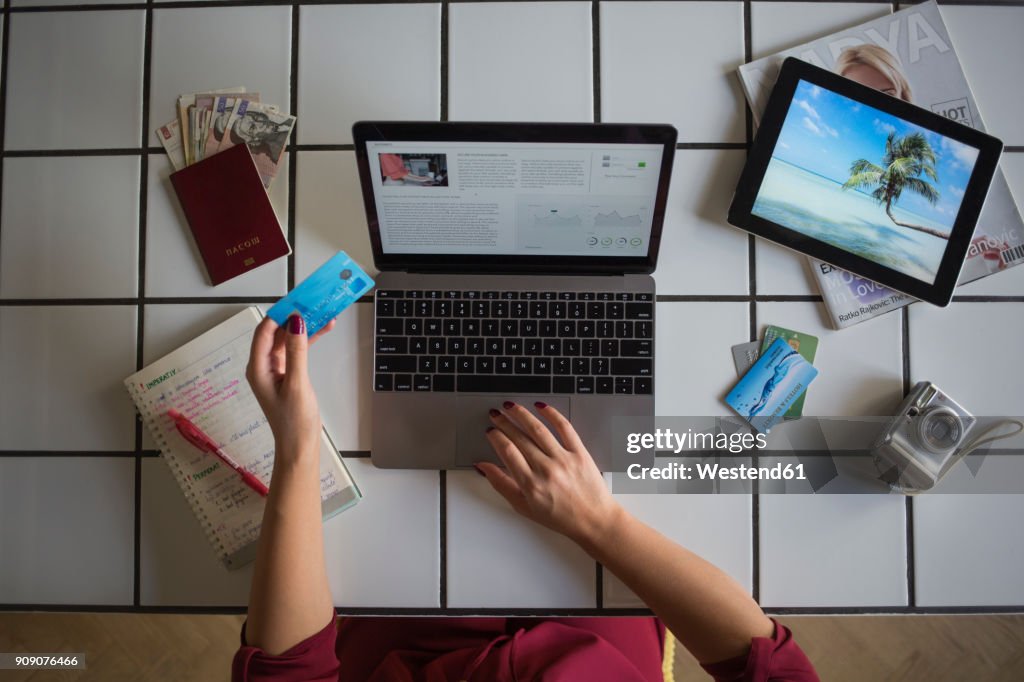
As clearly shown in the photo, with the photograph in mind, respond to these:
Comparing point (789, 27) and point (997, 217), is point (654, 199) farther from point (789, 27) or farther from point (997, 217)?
point (997, 217)

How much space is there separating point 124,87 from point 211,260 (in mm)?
322

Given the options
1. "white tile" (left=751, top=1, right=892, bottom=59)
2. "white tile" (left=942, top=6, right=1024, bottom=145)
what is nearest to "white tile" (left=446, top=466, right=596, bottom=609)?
"white tile" (left=751, top=1, right=892, bottom=59)

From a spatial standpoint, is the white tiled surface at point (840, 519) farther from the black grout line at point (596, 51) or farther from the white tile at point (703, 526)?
the black grout line at point (596, 51)

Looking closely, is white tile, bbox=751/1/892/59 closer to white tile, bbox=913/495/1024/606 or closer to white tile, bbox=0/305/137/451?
white tile, bbox=913/495/1024/606

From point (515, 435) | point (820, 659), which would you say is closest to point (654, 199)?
point (515, 435)

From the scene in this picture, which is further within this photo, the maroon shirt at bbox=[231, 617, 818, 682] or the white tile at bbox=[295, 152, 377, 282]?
the white tile at bbox=[295, 152, 377, 282]

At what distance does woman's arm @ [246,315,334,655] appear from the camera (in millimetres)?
741

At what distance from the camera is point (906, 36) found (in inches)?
36.7

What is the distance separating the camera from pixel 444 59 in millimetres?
938

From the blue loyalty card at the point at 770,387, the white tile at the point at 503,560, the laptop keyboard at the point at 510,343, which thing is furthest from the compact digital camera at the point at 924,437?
the white tile at the point at 503,560

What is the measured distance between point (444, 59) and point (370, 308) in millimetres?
408

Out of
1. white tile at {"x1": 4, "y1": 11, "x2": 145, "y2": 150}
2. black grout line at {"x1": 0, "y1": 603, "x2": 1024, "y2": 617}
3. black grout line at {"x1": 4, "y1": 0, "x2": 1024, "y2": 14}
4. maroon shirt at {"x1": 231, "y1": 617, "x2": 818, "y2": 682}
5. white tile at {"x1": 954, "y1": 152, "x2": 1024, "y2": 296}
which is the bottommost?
maroon shirt at {"x1": 231, "y1": 617, "x2": 818, "y2": 682}

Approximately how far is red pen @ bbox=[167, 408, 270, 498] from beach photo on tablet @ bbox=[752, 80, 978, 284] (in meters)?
0.86

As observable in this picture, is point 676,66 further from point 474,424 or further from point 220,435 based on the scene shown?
point 220,435
